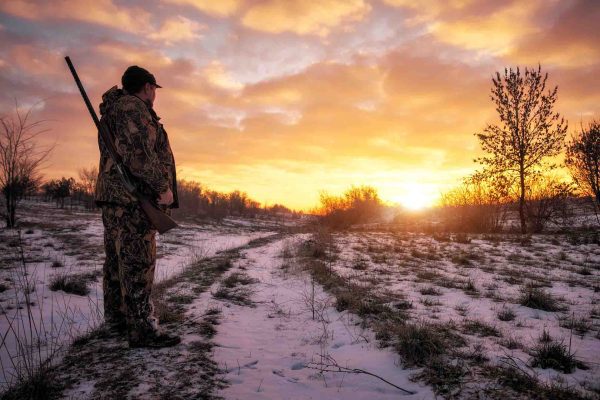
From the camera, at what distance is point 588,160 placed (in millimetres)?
10625

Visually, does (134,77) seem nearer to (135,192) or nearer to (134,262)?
(135,192)

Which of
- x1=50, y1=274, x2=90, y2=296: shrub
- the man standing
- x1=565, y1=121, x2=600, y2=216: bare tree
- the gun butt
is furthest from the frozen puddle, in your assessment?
x1=565, y1=121, x2=600, y2=216: bare tree

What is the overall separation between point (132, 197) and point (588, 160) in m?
13.5

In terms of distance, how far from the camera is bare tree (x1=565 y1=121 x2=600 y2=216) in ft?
35.1

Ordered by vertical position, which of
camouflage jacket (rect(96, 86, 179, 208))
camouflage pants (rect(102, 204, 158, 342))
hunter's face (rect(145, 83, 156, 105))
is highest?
hunter's face (rect(145, 83, 156, 105))

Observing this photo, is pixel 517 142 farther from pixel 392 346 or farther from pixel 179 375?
pixel 179 375

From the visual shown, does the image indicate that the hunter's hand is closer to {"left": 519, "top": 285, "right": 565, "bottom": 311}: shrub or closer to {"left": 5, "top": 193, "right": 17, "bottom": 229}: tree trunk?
{"left": 519, "top": 285, "right": 565, "bottom": 311}: shrub

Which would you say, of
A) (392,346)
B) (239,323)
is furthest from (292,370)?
(239,323)

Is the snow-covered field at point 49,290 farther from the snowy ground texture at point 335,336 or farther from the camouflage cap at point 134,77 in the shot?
the camouflage cap at point 134,77

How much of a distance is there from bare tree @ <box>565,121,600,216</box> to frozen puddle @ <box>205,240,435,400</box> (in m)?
10.4

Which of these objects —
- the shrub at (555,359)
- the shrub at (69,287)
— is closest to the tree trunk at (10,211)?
the shrub at (69,287)

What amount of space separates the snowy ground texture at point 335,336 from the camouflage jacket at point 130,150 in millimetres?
961

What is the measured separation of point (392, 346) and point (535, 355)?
3.64 ft

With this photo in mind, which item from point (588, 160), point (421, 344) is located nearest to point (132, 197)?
point (421, 344)
